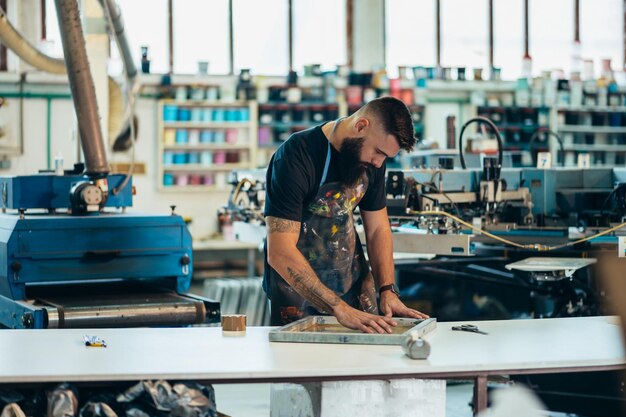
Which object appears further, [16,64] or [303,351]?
[16,64]

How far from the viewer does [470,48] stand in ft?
38.5

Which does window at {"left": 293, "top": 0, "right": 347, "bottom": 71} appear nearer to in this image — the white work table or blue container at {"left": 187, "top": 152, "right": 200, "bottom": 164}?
blue container at {"left": 187, "top": 152, "right": 200, "bottom": 164}

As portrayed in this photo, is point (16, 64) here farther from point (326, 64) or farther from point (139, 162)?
point (326, 64)

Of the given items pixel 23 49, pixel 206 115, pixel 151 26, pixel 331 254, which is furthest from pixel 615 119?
pixel 331 254

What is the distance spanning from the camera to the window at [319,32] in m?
11.2

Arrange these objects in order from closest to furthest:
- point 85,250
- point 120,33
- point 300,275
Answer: point 300,275
point 85,250
point 120,33

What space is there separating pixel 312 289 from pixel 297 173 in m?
0.43

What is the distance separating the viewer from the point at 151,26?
10.6 m

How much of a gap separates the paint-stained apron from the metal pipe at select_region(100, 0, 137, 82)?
216 centimetres

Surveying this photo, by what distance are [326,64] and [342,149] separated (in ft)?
26.0

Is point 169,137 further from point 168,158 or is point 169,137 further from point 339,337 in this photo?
point 339,337

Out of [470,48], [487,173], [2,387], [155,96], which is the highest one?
[470,48]

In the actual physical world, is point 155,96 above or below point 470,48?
below

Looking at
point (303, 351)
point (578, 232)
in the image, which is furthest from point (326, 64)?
point (303, 351)
